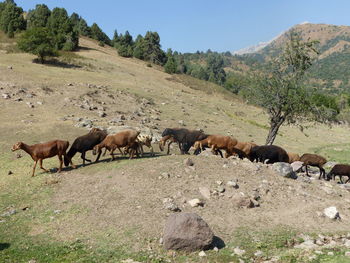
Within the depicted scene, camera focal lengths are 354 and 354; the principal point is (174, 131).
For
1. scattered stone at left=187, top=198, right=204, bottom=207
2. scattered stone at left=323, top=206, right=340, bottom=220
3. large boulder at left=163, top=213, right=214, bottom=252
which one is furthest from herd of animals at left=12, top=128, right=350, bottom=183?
large boulder at left=163, top=213, right=214, bottom=252

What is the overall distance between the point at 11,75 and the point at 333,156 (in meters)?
34.9

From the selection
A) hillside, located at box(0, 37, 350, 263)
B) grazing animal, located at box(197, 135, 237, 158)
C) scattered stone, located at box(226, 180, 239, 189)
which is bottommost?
hillside, located at box(0, 37, 350, 263)

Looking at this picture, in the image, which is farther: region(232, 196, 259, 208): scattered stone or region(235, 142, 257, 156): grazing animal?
region(235, 142, 257, 156): grazing animal

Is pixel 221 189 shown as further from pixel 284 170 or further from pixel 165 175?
pixel 284 170

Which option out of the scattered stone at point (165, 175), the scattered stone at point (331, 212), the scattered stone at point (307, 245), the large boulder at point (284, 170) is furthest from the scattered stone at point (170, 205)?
the large boulder at point (284, 170)

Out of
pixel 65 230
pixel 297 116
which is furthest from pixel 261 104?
pixel 65 230

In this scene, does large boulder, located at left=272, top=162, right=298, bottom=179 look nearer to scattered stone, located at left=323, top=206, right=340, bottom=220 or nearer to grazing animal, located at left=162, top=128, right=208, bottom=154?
scattered stone, located at left=323, top=206, right=340, bottom=220

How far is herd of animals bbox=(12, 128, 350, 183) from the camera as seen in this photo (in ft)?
55.2

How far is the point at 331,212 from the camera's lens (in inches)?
494

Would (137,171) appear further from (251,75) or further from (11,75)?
(11,75)

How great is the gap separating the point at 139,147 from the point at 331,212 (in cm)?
1046

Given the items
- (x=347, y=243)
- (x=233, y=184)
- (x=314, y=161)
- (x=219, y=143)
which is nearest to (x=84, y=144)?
(x=219, y=143)

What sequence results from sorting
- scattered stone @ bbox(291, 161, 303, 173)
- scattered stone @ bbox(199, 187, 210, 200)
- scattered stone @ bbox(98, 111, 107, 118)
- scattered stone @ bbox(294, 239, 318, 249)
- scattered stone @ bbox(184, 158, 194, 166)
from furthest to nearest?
scattered stone @ bbox(98, 111, 107, 118), scattered stone @ bbox(291, 161, 303, 173), scattered stone @ bbox(184, 158, 194, 166), scattered stone @ bbox(199, 187, 210, 200), scattered stone @ bbox(294, 239, 318, 249)

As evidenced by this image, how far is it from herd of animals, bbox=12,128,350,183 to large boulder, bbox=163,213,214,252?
8.15m
